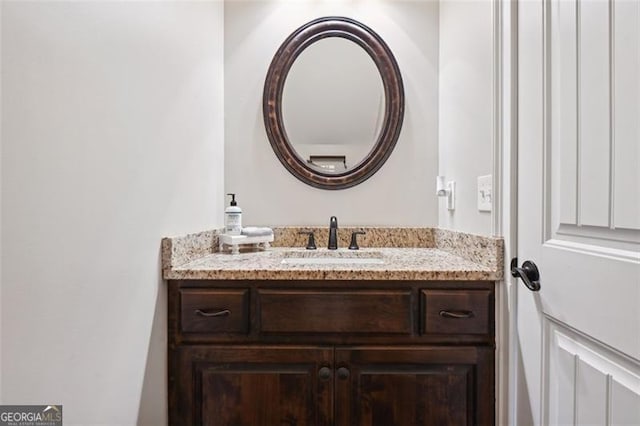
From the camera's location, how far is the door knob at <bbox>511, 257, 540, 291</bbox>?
99 centimetres

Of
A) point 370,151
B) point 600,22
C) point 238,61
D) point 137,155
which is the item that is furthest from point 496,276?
point 238,61

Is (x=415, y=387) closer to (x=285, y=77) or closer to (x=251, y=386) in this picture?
(x=251, y=386)

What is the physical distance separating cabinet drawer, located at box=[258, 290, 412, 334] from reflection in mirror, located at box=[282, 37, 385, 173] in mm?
755

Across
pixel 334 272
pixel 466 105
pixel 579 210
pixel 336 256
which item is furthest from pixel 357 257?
pixel 579 210

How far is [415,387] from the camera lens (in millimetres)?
1165

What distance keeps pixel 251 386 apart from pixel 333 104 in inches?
50.2

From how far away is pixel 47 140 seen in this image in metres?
0.69

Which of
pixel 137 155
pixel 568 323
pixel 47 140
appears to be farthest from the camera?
pixel 137 155

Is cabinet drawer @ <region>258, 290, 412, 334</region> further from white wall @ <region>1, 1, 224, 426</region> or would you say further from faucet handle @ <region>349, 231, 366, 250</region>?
faucet handle @ <region>349, 231, 366, 250</region>

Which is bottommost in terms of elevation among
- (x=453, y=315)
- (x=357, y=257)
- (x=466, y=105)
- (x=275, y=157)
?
(x=453, y=315)

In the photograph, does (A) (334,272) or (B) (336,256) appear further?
(B) (336,256)

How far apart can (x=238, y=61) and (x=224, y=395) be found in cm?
147

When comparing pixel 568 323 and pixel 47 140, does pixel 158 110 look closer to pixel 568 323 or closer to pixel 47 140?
pixel 47 140

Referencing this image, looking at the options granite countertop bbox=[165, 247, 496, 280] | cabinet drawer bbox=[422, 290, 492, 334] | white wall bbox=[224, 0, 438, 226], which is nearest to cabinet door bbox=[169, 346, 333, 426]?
granite countertop bbox=[165, 247, 496, 280]
